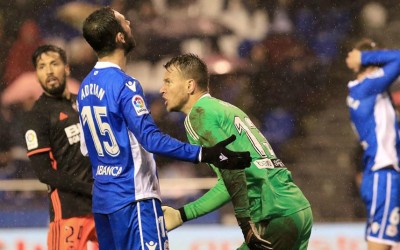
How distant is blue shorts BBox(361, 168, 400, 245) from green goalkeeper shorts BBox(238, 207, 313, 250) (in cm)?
338

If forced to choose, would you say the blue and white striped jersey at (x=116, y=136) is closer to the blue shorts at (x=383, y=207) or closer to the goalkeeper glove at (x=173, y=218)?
the goalkeeper glove at (x=173, y=218)

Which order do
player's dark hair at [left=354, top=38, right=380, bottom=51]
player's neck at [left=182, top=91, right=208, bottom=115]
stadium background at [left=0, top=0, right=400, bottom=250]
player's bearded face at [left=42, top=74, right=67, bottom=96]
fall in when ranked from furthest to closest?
stadium background at [left=0, top=0, right=400, bottom=250]
player's dark hair at [left=354, top=38, right=380, bottom=51]
player's bearded face at [left=42, top=74, right=67, bottom=96]
player's neck at [left=182, top=91, right=208, bottom=115]

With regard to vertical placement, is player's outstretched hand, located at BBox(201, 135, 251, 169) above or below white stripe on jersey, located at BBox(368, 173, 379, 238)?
above

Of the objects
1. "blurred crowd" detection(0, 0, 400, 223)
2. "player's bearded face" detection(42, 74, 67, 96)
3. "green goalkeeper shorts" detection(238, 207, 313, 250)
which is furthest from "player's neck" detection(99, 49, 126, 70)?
"blurred crowd" detection(0, 0, 400, 223)

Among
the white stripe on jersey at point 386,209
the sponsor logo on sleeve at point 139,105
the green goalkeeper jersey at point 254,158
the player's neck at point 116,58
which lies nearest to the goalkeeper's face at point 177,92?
the green goalkeeper jersey at point 254,158

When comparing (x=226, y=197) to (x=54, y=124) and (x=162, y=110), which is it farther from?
(x=162, y=110)

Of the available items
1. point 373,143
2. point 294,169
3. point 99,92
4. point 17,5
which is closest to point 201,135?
point 99,92

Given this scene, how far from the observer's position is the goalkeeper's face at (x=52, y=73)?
7.29m

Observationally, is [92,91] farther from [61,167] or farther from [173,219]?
[61,167]

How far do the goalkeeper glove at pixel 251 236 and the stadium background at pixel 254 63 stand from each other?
5.05 meters

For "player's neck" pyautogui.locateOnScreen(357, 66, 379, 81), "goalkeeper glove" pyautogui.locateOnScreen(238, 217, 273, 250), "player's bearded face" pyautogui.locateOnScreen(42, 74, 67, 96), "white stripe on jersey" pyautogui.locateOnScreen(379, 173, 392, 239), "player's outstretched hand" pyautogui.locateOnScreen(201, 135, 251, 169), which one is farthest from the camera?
"player's neck" pyautogui.locateOnScreen(357, 66, 379, 81)

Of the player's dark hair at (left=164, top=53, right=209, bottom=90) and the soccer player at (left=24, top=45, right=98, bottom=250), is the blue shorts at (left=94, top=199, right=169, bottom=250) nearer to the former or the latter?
the player's dark hair at (left=164, top=53, right=209, bottom=90)

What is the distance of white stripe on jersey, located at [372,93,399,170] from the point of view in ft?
29.6

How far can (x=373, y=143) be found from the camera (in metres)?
9.16
